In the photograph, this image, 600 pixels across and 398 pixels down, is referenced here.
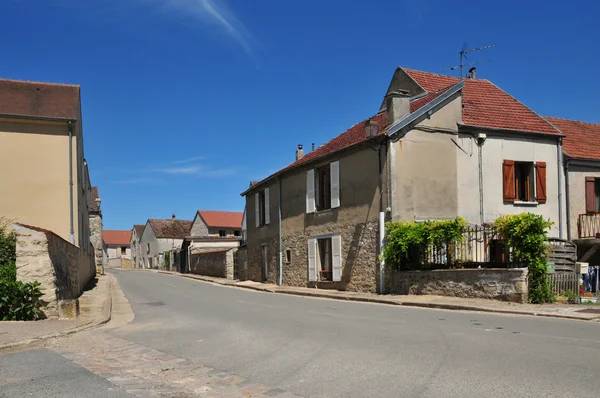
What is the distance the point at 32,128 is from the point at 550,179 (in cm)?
1938

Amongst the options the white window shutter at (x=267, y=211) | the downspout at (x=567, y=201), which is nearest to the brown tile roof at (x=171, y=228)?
the white window shutter at (x=267, y=211)

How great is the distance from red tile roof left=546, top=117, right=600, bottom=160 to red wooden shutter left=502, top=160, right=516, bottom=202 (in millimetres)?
3206

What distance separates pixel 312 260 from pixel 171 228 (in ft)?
162

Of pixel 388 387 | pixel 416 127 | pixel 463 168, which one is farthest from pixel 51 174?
pixel 388 387

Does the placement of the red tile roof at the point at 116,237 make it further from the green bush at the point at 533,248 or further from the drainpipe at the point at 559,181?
the green bush at the point at 533,248

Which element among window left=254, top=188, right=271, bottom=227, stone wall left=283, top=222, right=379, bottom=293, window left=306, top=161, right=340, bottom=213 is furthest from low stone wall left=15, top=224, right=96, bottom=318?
window left=254, top=188, right=271, bottom=227

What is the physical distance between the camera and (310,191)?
23.1 meters

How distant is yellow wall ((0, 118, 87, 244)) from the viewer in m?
19.6

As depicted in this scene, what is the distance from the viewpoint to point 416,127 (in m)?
18.7

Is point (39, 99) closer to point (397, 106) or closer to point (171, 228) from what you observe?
point (397, 106)

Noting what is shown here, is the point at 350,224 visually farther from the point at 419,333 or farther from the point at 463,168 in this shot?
the point at 419,333

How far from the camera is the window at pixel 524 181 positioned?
1991 centimetres

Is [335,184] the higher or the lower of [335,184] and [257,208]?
the higher

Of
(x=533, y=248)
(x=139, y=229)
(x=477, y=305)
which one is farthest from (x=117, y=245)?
(x=533, y=248)
